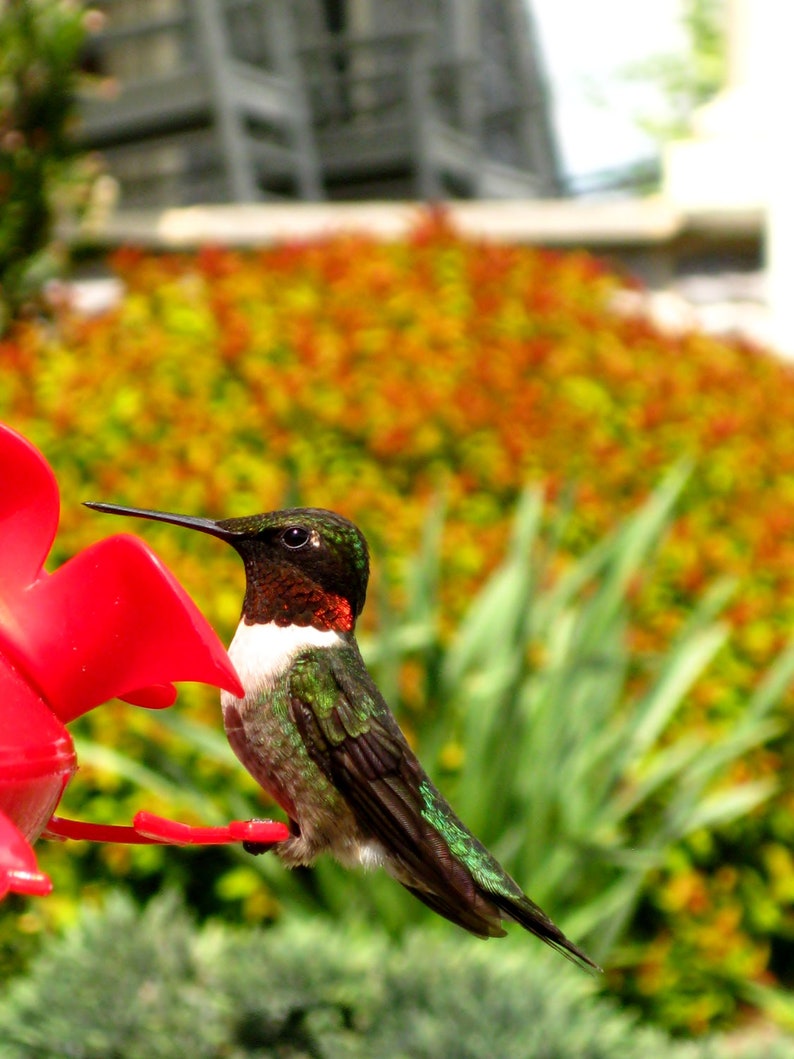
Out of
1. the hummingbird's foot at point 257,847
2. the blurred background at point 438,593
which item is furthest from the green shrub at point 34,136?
the hummingbird's foot at point 257,847

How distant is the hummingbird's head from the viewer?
823 millimetres

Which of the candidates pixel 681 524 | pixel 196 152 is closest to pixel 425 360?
pixel 681 524

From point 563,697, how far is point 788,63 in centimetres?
454

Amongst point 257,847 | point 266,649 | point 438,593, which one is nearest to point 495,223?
point 438,593

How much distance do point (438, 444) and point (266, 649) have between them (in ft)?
9.94

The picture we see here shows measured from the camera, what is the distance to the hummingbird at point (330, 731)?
841 millimetres

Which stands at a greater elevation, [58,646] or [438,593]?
[58,646]

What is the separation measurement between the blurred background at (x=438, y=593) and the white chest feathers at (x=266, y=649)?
5.87 feet

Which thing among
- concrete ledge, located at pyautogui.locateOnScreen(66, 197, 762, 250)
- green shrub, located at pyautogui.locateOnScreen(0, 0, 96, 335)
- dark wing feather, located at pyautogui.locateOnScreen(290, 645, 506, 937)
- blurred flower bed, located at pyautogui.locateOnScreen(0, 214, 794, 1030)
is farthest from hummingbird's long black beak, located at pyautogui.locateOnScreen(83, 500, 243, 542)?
concrete ledge, located at pyautogui.locateOnScreen(66, 197, 762, 250)

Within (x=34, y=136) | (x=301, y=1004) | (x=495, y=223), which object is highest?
(x=34, y=136)

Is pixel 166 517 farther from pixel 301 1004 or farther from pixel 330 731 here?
pixel 301 1004

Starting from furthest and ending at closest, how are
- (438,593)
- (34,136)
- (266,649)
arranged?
(34,136) → (438,593) → (266,649)

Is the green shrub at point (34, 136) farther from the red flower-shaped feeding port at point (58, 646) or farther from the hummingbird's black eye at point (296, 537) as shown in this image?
the hummingbird's black eye at point (296, 537)

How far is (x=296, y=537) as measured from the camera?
0.83 meters
